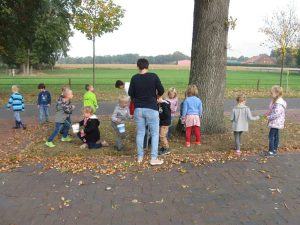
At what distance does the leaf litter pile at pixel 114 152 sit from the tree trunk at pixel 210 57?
2.00 feet

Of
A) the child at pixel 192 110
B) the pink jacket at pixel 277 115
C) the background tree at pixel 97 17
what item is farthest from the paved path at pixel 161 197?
the background tree at pixel 97 17

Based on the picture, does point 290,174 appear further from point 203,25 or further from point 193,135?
point 203,25

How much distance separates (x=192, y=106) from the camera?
7.68 meters

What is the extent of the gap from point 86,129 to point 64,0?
28042 mm

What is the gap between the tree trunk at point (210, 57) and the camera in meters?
8.05

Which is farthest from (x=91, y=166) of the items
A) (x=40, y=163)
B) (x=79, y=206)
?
(x=79, y=206)

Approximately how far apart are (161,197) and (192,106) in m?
3.27

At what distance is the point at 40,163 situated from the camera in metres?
6.42

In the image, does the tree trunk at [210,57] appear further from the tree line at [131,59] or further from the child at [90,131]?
the tree line at [131,59]

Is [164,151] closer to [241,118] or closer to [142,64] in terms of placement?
[241,118]

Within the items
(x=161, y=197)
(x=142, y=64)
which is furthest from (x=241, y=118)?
(x=161, y=197)

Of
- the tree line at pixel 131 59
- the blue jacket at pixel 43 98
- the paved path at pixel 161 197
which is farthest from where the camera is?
the tree line at pixel 131 59

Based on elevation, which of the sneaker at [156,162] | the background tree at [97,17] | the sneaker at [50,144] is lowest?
the sneaker at [50,144]

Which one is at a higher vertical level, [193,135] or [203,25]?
[203,25]
